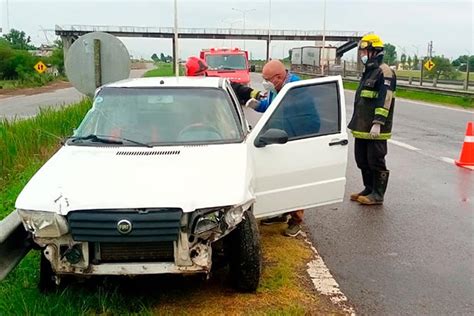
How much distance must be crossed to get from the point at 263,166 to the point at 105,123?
1496 millimetres

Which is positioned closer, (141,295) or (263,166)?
(141,295)

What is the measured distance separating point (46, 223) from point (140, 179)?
0.70 metres

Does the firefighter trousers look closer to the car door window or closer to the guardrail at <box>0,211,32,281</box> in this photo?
the car door window

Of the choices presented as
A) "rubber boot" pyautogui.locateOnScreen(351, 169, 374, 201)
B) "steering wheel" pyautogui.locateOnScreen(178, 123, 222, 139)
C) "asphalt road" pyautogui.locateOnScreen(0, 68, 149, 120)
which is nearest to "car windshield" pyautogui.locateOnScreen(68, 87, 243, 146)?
"steering wheel" pyautogui.locateOnScreen(178, 123, 222, 139)

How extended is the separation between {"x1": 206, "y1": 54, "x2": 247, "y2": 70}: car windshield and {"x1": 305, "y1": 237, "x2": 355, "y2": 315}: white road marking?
73.3ft

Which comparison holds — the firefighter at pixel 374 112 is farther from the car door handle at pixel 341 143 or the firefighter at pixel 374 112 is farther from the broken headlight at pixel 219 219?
the broken headlight at pixel 219 219

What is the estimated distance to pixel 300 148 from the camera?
5.87 meters

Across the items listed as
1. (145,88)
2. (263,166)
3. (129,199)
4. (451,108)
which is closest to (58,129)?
(145,88)

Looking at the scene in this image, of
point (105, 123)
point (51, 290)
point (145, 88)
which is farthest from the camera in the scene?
point (145, 88)

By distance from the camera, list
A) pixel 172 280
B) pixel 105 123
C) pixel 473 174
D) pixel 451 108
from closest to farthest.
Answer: pixel 172 280
pixel 105 123
pixel 473 174
pixel 451 108

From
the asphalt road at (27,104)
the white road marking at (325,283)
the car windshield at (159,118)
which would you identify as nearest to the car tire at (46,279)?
the car windshield at (159,118)

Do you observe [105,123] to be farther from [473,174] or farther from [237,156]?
[473,174]

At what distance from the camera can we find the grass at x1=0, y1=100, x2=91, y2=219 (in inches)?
370

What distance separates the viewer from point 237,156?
Result: 4.94 m
